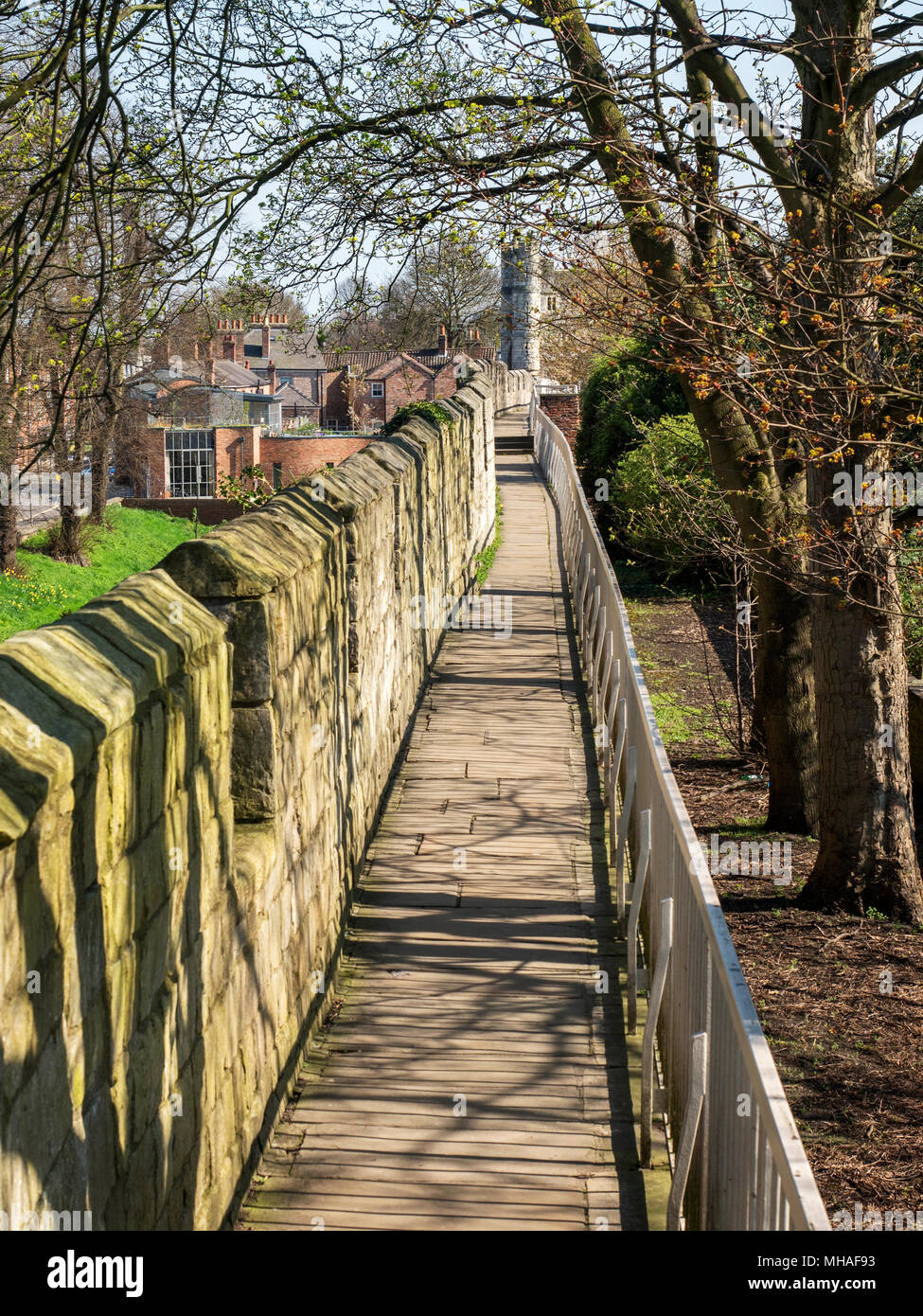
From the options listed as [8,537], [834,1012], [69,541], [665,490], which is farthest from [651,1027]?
[69,541]

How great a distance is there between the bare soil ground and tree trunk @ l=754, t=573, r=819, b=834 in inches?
12.1

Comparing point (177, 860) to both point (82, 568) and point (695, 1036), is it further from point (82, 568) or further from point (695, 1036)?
point (82, 568)

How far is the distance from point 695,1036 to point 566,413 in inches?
1215

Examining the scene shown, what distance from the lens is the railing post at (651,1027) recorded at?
4.48 meters

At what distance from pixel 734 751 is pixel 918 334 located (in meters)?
6.70

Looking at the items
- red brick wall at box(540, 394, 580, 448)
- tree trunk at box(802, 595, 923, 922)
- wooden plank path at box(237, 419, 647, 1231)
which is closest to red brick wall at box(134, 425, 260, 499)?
red brick wall at box(540, 394, 580, 448)

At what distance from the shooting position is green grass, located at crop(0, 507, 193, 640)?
3222 centimetres

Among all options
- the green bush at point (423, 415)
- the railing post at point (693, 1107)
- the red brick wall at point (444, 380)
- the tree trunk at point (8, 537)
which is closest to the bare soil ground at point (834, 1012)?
the railing post at point (693, 1107)

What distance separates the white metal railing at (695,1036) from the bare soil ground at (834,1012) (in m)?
0.85

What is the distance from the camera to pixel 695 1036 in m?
3.53

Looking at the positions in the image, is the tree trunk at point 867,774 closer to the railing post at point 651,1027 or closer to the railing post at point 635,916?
the railing post at point 635,916

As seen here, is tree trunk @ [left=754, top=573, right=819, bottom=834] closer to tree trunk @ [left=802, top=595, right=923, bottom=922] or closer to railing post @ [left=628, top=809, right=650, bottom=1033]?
tree trunk @ [left=802, top=595, right=923, bottom=922]
